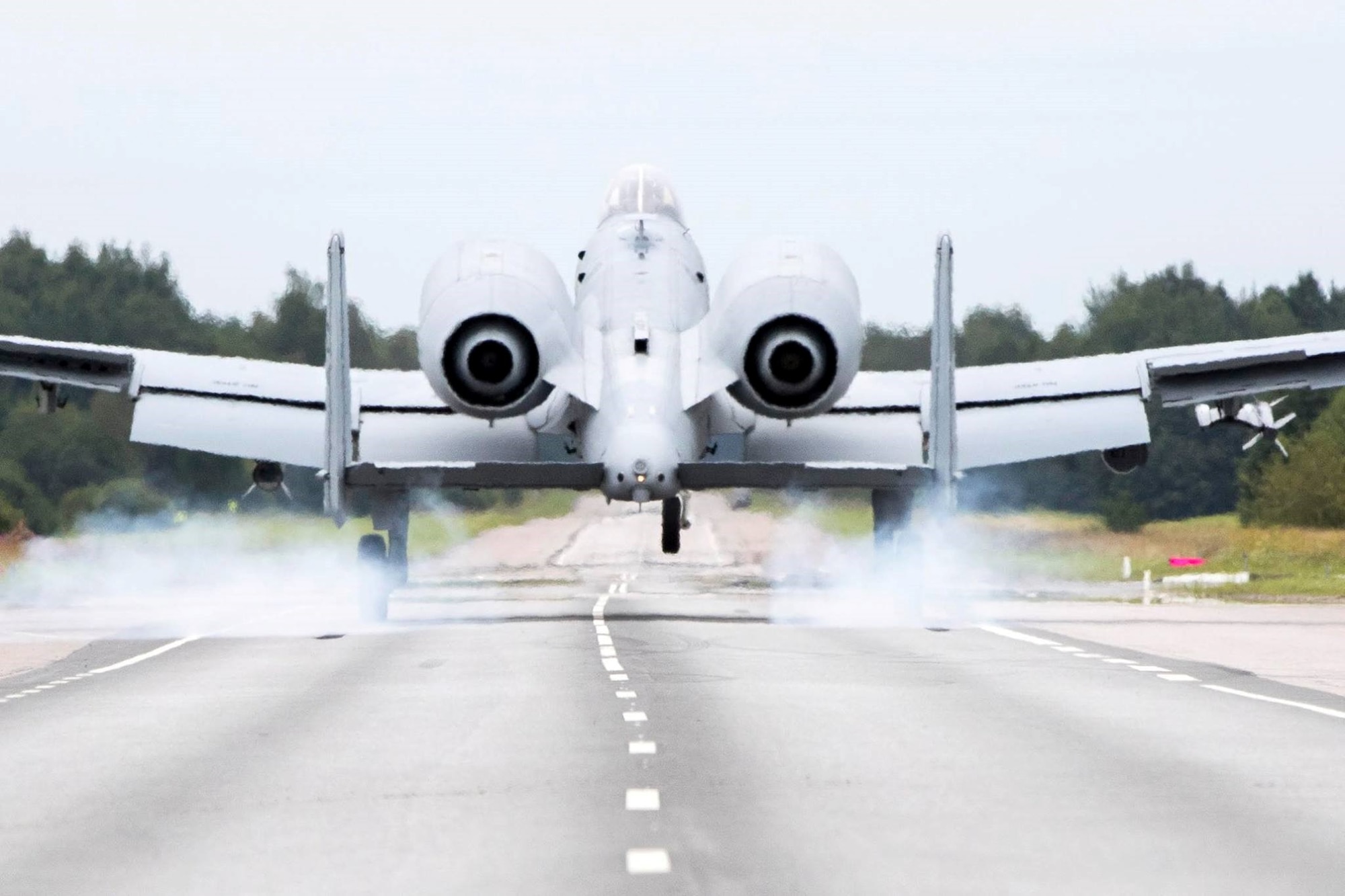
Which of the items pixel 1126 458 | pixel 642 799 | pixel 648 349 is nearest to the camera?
pixel 642 799

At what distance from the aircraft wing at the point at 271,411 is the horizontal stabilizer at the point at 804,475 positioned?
5.08 m

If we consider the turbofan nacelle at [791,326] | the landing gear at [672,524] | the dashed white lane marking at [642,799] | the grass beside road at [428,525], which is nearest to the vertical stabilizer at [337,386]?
the landing gear at [672,524]

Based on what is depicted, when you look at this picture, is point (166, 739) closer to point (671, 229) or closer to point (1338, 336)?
point (671, 229)

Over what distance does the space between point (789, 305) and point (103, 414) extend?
101ft

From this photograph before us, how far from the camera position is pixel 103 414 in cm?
5738

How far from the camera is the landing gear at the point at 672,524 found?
106 ft

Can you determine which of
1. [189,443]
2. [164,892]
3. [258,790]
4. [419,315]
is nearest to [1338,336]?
[419,315]

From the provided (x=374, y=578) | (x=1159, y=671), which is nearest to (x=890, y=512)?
(x=374, y=578)

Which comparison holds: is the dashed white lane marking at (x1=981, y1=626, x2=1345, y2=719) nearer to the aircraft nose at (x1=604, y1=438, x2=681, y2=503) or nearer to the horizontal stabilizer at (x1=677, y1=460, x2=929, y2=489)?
the horizontal stabilizer at (x1=677, y1=460, x2=929, y2=489)

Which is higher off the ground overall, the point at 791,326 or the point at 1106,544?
the point at 791,326

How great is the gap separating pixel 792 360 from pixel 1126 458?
6572 mm

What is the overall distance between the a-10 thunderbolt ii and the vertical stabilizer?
33 millimetres

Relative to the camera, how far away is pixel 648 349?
32.7m

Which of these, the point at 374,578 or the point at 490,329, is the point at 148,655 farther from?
the point at 374,578
